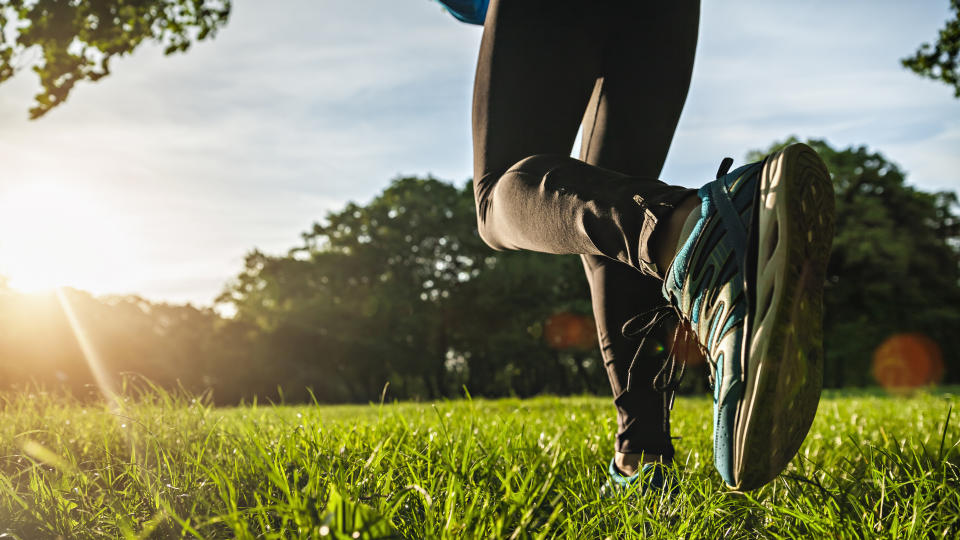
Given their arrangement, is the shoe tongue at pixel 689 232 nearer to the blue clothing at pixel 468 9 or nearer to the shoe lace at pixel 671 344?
the shoe lace at pixel 671 344

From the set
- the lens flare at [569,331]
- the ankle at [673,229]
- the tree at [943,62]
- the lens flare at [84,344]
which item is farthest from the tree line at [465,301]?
the ankle at [673,229]

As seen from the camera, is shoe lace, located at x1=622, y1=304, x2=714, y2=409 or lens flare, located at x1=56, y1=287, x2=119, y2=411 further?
lens flare, located at x1=56, y1=287, x2=119, y2=411

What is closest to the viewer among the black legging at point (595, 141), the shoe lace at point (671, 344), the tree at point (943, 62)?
the black legging at point (595, 141)

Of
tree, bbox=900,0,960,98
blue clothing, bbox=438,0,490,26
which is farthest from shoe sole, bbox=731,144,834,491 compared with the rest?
tree, bbox=900,0,960,98

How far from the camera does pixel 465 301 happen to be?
27672mm

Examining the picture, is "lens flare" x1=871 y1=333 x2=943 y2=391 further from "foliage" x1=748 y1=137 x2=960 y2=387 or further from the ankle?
the ankle

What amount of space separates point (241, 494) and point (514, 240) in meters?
0.88

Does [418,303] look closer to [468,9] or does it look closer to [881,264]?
[881,264]

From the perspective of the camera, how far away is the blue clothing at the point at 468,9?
6.47 ft

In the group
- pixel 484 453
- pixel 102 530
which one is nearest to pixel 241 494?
pixel 102 530

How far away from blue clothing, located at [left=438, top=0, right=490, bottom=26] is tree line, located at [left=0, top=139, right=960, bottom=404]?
73.5 feet

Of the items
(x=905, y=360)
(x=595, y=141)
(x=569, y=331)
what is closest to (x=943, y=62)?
(x=595, y=141)

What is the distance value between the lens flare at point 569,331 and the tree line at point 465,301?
2.2 inches

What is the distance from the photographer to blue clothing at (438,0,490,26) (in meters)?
1.97
